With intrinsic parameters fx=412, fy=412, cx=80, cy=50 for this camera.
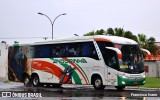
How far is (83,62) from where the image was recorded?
2755 centimetres

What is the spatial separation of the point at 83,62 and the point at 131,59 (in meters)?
3.45

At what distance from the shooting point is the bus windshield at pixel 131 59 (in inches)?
1003

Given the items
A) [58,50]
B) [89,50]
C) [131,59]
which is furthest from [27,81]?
[131,59]

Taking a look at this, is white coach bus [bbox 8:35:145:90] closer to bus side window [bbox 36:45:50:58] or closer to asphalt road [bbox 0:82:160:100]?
bus side window [bbox 36:45:50:58]

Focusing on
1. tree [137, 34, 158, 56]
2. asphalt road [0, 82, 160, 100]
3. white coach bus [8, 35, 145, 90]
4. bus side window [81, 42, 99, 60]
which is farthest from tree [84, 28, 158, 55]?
asphalt road [0, 82, 160, 100]

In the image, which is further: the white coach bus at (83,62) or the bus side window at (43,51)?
the bus side window at (43,51)

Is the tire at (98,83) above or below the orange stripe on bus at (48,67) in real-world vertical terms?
below

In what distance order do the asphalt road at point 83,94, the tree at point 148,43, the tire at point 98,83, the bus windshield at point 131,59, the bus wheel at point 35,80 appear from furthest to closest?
the tree at point 148,43 < the bus wheel at point 35,80 < the tire at point 98,83 < the bus windshield at point 131,59 < the asphalt road at point 83,94

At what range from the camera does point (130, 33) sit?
78.1 meters

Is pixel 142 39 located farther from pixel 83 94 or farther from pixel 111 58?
pixel 83 94

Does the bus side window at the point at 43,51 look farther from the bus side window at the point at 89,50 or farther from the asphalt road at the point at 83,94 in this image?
the asphalt road at the point at 83,94

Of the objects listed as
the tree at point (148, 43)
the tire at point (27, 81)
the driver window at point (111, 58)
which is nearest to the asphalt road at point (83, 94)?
the driver window at point (111, 58)

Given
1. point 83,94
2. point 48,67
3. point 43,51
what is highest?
point 43,51

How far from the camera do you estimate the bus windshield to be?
2547 centimetres
